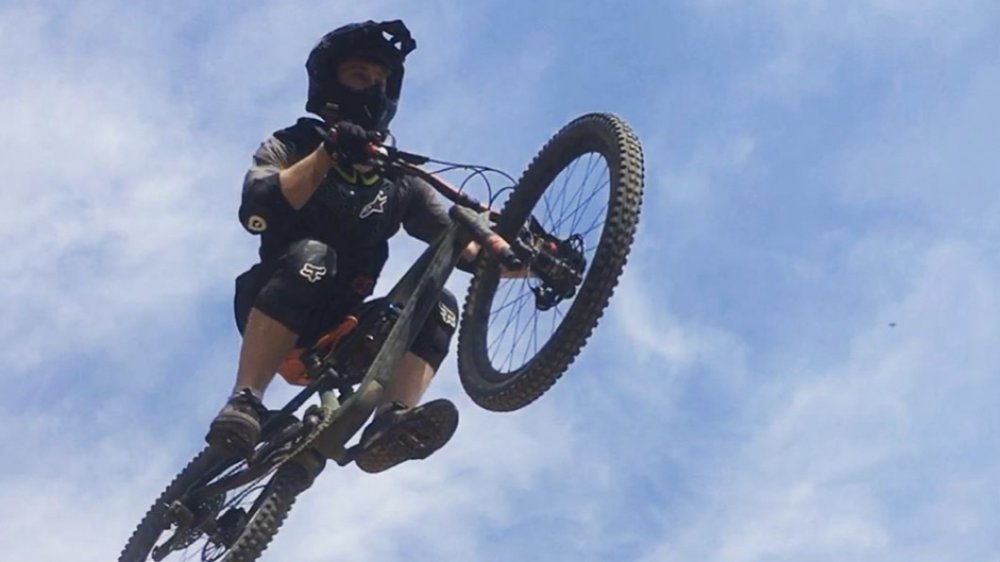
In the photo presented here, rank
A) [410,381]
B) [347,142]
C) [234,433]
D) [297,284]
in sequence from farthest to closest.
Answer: [410,381] → [297,284] → [234,433] → [347,142]

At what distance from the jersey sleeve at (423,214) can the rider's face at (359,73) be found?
0.55 meters

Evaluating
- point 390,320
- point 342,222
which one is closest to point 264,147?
point 342,222

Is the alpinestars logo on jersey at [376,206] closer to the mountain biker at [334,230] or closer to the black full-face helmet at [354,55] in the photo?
the mountain biker at [334,230]

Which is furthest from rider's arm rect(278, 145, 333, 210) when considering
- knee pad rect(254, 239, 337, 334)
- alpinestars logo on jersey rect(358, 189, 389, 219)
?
alpinestars logo on jersey rect(358, 189, 389, 219)

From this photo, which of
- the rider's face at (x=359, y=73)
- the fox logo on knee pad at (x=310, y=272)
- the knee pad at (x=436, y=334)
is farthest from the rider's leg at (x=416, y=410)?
the rider's face at (x=359, y=73)

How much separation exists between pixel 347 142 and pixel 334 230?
2.38ft

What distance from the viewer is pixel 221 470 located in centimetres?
914

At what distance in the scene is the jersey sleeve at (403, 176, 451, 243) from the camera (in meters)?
9.28

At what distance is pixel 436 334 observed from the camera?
887 centimetres

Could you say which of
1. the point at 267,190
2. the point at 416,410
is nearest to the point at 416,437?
the point at 416,410

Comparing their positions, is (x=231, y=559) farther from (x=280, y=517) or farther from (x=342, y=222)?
(x=342, y=222)

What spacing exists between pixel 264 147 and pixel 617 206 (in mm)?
1976

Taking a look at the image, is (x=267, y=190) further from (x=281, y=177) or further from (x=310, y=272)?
(x=310, y=272)

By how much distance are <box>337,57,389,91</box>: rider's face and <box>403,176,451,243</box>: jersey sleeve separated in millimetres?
554
